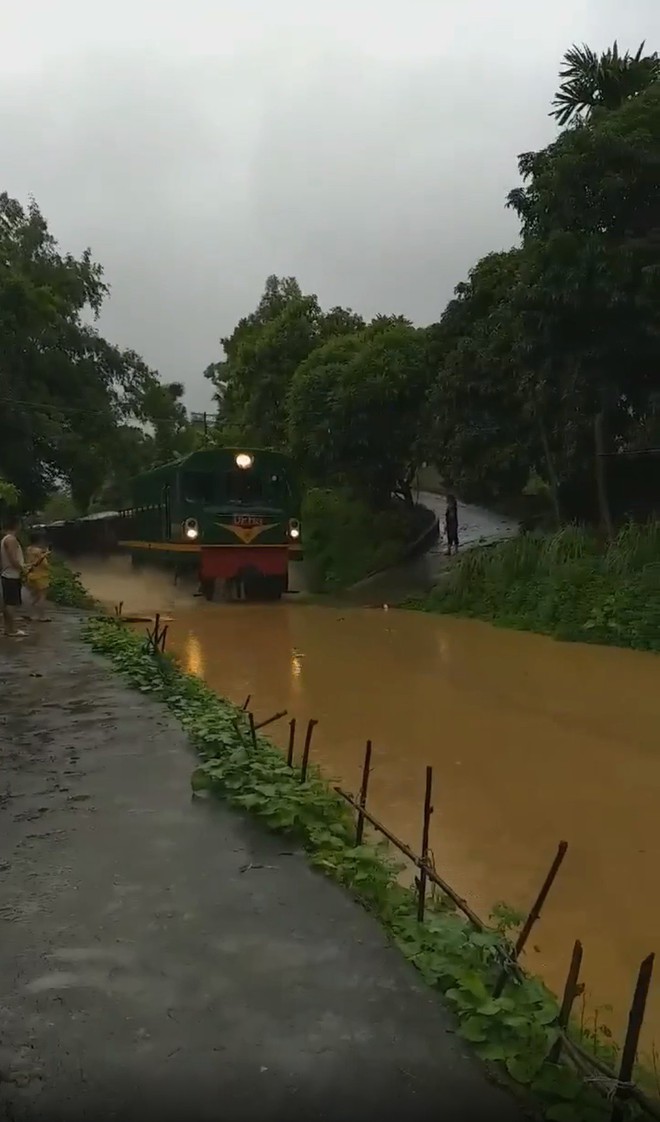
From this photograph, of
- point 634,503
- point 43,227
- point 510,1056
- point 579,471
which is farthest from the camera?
point 43,227

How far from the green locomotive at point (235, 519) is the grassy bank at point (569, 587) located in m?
3.14

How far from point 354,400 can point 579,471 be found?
5.90 meters

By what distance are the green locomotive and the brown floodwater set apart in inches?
122

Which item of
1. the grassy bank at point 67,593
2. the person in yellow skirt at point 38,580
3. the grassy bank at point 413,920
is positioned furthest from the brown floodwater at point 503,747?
the grassy bank at point 67,593

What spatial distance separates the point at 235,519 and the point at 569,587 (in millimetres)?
6760

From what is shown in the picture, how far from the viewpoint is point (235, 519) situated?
1933 cm

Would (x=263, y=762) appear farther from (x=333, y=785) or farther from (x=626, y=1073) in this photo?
(x=626, y=1073)

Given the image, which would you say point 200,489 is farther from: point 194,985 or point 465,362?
point 194,985

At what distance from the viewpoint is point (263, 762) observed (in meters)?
6.35

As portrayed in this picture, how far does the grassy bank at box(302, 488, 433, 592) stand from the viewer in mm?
24609

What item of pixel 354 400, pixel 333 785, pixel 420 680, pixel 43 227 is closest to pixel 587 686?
pixel 420 680

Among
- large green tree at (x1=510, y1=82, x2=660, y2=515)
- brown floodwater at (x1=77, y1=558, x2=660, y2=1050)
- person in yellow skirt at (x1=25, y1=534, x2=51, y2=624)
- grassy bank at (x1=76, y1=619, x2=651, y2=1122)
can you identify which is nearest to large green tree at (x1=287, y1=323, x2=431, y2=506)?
large green tree at (x1=510, y1=82, x2=660, y2=515)

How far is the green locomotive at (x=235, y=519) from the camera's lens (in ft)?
63.5

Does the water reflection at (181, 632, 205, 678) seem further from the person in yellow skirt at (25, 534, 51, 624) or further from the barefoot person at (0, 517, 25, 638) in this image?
the barefoot person at (0, 517, 25, 638)
